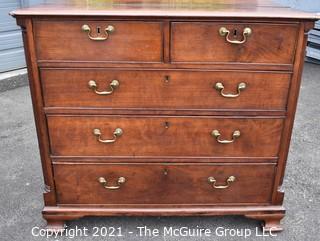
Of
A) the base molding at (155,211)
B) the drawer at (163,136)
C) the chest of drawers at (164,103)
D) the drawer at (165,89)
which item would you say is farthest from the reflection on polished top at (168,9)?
the base molding at (155,211)

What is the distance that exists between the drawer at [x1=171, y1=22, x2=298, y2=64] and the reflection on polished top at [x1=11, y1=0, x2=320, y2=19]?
0.04 m

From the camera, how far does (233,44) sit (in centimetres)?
138

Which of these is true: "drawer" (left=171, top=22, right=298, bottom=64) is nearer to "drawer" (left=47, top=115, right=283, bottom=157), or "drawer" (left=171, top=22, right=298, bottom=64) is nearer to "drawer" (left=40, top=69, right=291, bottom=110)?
"drawer" (left=40, top=69, right=291, bottom=110)

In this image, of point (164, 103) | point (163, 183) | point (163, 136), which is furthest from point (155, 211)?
point (164, 103)

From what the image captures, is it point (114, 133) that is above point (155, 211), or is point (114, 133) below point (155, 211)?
above

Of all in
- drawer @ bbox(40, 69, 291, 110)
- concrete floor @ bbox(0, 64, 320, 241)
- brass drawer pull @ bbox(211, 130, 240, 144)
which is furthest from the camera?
concrete floor @ bbox(0, 64, 320, 241)

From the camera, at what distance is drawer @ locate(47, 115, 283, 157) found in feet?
4.97

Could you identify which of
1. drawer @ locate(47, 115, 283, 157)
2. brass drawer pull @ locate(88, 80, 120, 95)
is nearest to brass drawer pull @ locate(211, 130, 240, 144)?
drawer @ locate(47, 115, 283, 157)

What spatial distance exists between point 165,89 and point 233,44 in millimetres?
313

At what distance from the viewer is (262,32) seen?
1362 mm

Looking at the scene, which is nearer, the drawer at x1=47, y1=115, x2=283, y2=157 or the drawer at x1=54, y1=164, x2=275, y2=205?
the drawer at x1=47, y1=115, x2=283, y2=157

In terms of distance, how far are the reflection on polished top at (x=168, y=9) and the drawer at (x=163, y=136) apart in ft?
1.38

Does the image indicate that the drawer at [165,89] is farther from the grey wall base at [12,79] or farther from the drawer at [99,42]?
the grey wall base at [12,79]

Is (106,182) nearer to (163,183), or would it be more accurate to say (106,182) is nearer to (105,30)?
(163,183)
